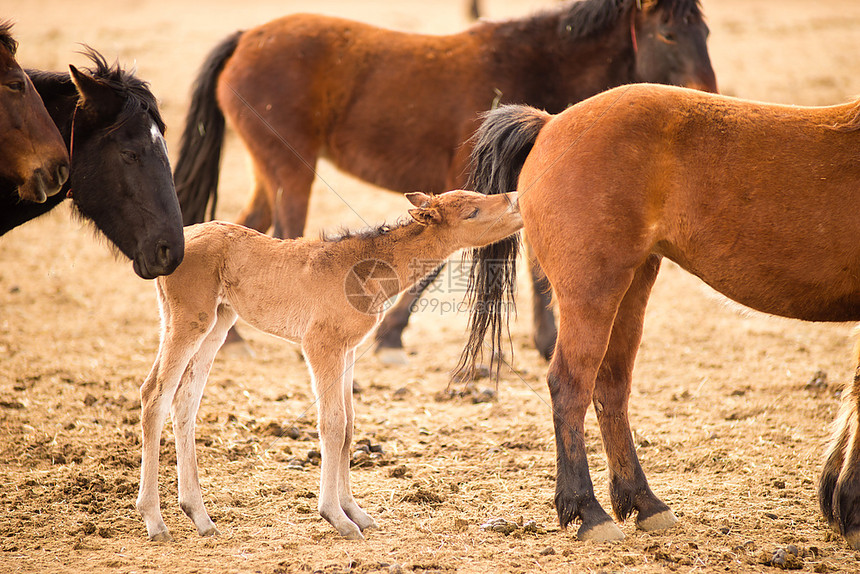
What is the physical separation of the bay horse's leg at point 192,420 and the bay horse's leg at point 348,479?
2.16 ft

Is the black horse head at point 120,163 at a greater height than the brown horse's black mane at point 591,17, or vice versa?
the brown horse's black mane at point 591,17

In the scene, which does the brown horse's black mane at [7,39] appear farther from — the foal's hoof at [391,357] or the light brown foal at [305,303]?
the foal's hoof at [391,357]

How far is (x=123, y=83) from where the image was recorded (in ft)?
13.3

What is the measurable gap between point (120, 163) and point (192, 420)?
4.64 feet

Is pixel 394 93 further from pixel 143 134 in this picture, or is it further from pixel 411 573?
pixel 411 573

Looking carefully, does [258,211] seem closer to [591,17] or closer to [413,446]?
[413,446]

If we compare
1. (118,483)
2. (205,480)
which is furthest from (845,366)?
(118,483)

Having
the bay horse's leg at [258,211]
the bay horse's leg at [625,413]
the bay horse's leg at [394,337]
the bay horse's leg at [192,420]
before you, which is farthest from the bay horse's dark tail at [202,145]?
the bay horse's leg at [625,413]

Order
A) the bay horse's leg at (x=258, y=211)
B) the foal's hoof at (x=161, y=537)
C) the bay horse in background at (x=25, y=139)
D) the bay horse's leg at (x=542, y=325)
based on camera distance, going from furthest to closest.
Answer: the bay horse's leg at (x=542, y=325) → the bay horse's leg at (x=258, y=211) → the foal's hoof at (x=161, y=537) → the bay horse in background at (x=25, y=139)

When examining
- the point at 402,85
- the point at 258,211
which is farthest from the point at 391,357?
the point at 402,85

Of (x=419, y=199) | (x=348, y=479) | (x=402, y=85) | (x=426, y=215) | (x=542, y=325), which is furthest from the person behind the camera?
(x=542, y=325)

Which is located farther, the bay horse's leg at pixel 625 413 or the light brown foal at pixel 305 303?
the bay horse's leg at pixel 625 413

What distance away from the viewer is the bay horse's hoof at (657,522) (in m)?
3.85

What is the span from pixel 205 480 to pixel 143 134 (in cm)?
202
